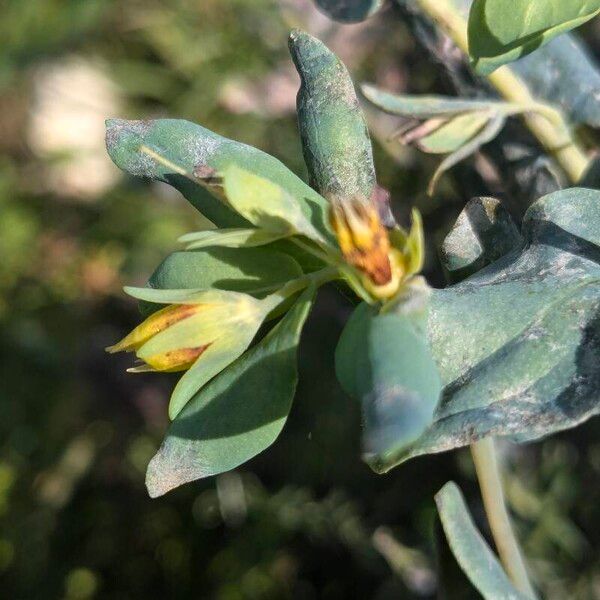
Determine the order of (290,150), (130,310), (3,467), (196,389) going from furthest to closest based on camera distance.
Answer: (130,310) < (3,467) < (290,150) < (196,389)

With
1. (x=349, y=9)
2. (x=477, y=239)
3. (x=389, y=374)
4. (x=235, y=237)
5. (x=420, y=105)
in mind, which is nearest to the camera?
(x=389, y=374)

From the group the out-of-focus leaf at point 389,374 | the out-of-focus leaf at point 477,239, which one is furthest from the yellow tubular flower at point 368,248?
the out-of-focus leaf at point 477,239

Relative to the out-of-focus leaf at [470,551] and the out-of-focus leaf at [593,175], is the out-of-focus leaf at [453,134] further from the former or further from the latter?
the out-of-focus leaf at [470,551]

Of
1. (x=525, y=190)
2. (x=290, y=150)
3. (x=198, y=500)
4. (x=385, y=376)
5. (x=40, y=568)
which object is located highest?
(x=385, y=376)

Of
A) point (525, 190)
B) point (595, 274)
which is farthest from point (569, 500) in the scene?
point (595, 274)

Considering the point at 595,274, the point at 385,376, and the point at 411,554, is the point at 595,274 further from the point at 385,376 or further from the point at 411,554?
the point at 411,554

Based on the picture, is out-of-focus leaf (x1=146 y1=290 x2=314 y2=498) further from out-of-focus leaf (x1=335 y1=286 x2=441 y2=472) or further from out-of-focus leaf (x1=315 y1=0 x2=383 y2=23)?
out-of-focus leaf (x1=315 y1=0 x2=383 y2=23)

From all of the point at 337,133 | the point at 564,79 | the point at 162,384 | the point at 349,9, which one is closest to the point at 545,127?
the point at 564,79

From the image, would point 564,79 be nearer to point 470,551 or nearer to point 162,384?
point 470,551
